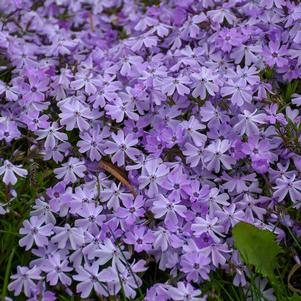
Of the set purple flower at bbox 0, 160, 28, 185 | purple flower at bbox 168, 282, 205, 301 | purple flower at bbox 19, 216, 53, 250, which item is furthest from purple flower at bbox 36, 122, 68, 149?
purple flower at bbox 168, 282, 205, 301

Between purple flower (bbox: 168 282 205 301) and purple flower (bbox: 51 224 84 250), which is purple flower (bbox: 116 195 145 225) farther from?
purple flower (bbox: 168 282 205 301)

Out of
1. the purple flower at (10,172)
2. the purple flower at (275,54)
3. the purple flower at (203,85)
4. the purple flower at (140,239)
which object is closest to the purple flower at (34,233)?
the purple flower at (10,172)

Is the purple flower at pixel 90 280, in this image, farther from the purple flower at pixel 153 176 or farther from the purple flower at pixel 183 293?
the purple flower at pixel 153 176

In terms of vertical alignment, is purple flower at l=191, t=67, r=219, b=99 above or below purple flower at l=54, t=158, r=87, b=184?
above

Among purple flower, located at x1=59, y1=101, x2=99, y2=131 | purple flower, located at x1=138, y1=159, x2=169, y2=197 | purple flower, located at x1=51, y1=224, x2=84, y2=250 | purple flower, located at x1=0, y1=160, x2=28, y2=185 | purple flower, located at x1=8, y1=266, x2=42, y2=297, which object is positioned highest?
purple flower, located at x1=59, y1=101, x2=99, y2=131

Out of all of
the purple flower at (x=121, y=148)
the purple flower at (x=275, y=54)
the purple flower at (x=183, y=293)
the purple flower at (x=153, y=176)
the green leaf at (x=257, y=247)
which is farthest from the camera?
the purple flower at (x=275, y=54)

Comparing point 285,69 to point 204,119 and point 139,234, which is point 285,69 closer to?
point 204,119

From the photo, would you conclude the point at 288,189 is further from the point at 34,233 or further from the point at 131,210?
the point at 34,233
